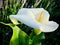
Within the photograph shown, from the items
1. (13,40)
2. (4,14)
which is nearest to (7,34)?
(4,14)

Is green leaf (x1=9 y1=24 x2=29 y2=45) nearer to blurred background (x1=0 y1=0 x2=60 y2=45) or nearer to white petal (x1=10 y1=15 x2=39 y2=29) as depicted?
white petal (x1=10 y1=15 x2=39 y2=29)

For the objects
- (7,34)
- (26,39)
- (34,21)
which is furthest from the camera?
(7,34)

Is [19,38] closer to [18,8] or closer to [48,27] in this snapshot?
[48,27]

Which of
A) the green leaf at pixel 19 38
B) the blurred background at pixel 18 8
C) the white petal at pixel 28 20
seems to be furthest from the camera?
the blurred background at pixel 18 8

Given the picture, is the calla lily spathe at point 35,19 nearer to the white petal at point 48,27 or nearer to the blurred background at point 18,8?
the white petal at point 48,27

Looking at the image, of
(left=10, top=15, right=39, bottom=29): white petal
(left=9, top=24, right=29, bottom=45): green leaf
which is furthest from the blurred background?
(left=10, top=15, right=39, bottom=29): white petal

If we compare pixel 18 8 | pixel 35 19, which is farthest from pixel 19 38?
pixel 18 8

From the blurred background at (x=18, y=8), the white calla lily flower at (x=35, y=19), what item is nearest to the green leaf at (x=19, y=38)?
the white calla lily flower at (x=35, y=19)

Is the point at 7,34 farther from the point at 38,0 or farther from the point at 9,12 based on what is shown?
the point at 38,0
